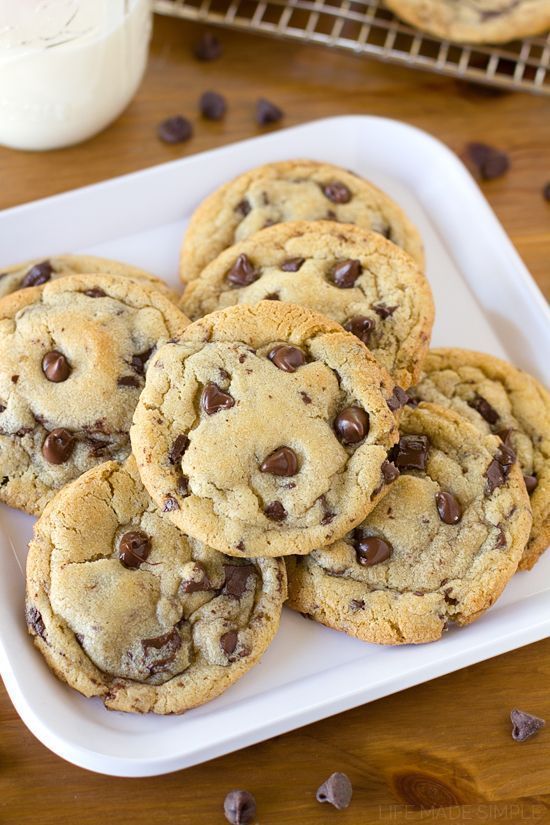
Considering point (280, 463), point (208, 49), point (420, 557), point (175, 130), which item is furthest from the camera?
point (208, 49)

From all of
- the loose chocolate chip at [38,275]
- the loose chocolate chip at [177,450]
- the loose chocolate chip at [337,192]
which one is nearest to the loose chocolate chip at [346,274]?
the loose chocolate chip at [337,192]

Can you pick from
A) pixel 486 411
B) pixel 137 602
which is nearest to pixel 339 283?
pixel 486 411

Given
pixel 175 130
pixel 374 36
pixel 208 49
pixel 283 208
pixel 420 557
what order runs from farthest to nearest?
1. pixel 374 36
2. pixel 208 49
3. pixel 175 130
4. pixel 283 208
5. pixel 420 557

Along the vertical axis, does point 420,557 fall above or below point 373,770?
above

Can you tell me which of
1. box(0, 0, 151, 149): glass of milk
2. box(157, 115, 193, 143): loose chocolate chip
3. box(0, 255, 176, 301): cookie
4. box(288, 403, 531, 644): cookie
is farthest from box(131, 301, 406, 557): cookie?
box(157, 115, 193, 143): loose chocolate chip

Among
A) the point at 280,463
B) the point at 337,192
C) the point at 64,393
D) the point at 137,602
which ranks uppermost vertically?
the point at 337,192

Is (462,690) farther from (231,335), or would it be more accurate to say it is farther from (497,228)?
(497,228)

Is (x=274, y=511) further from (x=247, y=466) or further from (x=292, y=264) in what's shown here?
(x=292, y=264)

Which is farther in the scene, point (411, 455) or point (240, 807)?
point (411, 455)
